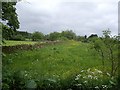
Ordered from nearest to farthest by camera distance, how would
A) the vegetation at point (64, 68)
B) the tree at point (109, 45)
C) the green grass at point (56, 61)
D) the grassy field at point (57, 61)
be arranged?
the vegetation at point (64, 68) < the tree at point (109, 45) < the grassy field at point (57, 61) < the green grass at point (56, 61)

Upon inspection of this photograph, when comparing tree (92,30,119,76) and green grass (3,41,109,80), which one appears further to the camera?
green grass (3,41,109,80)

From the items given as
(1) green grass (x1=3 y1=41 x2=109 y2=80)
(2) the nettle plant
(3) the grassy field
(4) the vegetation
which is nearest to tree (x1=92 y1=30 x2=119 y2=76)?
(4) the vegetation

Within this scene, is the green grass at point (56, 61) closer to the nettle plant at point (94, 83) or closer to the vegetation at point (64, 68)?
the vegetation at point (64, 68)

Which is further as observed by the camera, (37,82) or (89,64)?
(89,64)

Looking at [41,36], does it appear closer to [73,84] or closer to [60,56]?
[60,56]

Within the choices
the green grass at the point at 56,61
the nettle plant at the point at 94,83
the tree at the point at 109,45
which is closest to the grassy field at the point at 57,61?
the green grass at the point at 56,61

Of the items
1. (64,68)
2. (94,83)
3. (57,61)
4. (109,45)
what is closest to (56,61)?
(57,61)

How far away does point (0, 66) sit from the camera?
7.58 metres

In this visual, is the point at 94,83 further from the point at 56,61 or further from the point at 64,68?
the point at 56,61

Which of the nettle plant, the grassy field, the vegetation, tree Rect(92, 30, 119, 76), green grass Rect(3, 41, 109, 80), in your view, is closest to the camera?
the vegetation

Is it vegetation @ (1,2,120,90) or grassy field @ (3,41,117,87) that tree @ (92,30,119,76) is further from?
grassy field @ (3,41,117,87)

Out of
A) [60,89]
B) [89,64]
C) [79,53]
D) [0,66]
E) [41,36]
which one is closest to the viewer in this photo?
[0,66]

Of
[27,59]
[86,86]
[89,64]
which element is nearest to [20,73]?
[86,86]

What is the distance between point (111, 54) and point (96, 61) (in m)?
4.15
